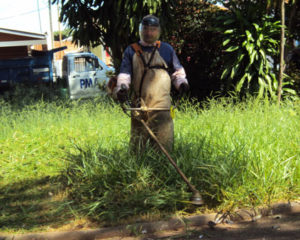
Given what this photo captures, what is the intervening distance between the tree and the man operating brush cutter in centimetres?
375

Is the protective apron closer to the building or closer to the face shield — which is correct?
the face shield

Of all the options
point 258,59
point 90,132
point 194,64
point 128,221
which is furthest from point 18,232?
point 194,64

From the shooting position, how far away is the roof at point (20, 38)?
581 inches

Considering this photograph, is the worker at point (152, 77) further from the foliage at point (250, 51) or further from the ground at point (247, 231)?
the foliage at point (250, 51)

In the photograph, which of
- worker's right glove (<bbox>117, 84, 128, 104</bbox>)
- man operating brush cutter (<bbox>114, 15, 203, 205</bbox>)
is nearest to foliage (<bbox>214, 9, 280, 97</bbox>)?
man operating brush cutter (<bbox>114, 15, 203, 205</bbox>)

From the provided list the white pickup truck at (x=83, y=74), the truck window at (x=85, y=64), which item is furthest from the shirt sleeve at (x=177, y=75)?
the truck window at (x=85, y=64)

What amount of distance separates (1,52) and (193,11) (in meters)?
12.5

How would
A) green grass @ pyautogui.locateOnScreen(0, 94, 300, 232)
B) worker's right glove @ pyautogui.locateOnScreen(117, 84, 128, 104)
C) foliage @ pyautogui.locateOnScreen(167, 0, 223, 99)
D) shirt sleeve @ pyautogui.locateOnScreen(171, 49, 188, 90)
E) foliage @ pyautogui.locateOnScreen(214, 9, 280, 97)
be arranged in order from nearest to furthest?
green grass @ pyautogui.locateOnScreen(0, 94, 300, 232) < worker's right glove @ pyautogui.locateOnScreen(117, 84, 128, 104) < shirt sleeve @ pyautogui.locateOnScreen(171, 49, 188, 90) < foliage @ pyautogui.locateOnScreen(214, 9, 280, 97) < foliage @ pyautogui.locateOnScreen(167, 0, 223, 99)

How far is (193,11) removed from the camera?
9.38 metres

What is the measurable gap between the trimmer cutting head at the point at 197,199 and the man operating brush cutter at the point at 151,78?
710 millimetres

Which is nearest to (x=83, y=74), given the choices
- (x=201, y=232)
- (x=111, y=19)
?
(x=111, y=19)

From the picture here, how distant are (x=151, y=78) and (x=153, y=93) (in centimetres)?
16

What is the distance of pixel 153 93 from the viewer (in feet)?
13.7

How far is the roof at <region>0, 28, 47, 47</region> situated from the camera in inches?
581
